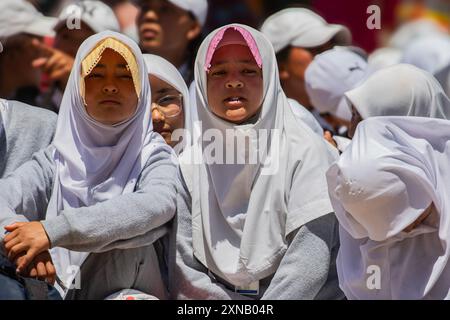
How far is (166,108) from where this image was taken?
17.0ft

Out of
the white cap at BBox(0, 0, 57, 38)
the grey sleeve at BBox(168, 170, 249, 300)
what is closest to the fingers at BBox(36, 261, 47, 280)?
the grey sleeve at BBox(168, 170, 249, 300)

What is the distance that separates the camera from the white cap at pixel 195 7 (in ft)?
21.6

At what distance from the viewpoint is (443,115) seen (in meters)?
A: 4.51

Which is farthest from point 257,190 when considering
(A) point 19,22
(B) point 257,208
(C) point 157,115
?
(A) point 19,22

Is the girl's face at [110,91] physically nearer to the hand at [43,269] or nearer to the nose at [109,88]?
the nose at [109,88]

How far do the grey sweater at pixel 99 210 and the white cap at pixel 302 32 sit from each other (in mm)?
2289

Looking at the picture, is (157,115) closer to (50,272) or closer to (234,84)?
(234,84)

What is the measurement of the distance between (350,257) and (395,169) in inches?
17.2

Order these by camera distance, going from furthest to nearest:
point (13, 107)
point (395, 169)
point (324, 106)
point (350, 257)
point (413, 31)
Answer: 1. point (413, 31)
2. point (324, 106)
3. point (13, 107)
4. point (350, 257)
5. point (395, 169)

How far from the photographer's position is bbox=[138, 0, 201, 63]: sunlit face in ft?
21.2

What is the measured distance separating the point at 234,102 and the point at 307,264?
26.4 inches

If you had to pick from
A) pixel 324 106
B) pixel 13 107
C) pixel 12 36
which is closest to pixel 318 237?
pixel 13 107

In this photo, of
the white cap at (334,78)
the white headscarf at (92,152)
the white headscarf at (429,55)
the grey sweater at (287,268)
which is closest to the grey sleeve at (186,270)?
the grey sweater at (287,268)
